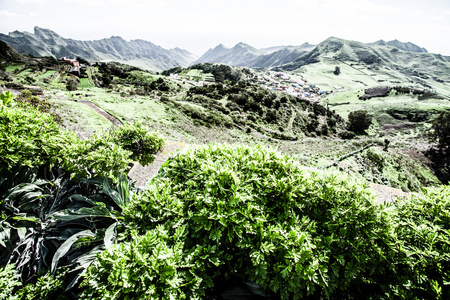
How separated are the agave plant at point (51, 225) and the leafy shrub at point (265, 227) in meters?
0.99

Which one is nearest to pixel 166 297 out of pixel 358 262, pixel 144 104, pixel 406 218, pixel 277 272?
pixel 277 272

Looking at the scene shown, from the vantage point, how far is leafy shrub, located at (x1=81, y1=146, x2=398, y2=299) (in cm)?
321

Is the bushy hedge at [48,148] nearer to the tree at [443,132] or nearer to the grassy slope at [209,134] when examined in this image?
the grassy slope at [209,134]

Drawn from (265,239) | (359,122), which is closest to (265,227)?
(265,239)

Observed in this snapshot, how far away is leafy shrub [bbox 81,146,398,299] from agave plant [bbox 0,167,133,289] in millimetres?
993

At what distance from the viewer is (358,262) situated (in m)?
3.63

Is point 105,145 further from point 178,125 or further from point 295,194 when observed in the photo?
point 178,125

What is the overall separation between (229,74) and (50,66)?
79.1 metres

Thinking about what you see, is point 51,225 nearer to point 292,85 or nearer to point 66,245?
point 66,245

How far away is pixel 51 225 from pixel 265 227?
16.0 feet

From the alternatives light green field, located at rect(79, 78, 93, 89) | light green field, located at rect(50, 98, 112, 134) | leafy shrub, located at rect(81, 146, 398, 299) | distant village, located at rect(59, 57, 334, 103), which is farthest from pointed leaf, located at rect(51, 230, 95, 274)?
distant village, located at rect(59, 57, 334, 103)

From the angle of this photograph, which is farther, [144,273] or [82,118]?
[82,118]

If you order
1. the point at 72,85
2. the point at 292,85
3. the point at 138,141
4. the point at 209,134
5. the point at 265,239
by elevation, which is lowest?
the point at 209,134

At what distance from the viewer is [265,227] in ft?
12.4
